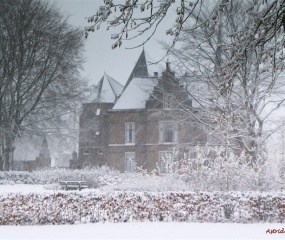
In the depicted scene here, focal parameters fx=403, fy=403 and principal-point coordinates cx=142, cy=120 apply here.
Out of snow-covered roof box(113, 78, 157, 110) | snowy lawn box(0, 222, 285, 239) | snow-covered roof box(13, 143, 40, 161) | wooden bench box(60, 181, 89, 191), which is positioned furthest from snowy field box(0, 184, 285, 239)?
snow-covered roof box(113, 78, 157, 110)

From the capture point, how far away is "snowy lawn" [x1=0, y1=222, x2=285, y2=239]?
748cm

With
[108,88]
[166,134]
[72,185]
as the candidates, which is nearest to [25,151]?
[108,88]

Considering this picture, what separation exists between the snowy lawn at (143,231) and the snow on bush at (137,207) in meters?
0.43

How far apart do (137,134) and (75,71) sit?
8.48 meters

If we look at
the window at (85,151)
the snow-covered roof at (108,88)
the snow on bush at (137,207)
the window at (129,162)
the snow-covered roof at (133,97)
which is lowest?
the snow on bush at (137,207)

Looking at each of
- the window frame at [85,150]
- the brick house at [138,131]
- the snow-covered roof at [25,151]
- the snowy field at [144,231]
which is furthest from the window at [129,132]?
the snowy field at [144,231]

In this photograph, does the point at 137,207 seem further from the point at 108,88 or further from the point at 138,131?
the point at 108,88

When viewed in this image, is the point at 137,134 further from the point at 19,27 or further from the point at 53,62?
the point at 19,27

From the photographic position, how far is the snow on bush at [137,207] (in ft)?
30.1

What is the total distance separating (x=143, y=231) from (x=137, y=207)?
142 cm

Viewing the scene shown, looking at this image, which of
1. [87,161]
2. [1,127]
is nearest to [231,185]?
[1,127]

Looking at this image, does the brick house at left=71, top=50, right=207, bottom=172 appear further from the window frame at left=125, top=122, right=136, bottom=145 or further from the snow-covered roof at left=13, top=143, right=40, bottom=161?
the snow-covered roof at left=13, top=143, right=40, bottom=161

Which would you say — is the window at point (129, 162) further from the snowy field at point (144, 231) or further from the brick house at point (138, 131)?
the snowy field at point (144, 231)

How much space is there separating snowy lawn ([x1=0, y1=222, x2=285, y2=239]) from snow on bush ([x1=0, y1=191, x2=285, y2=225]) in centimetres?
43
